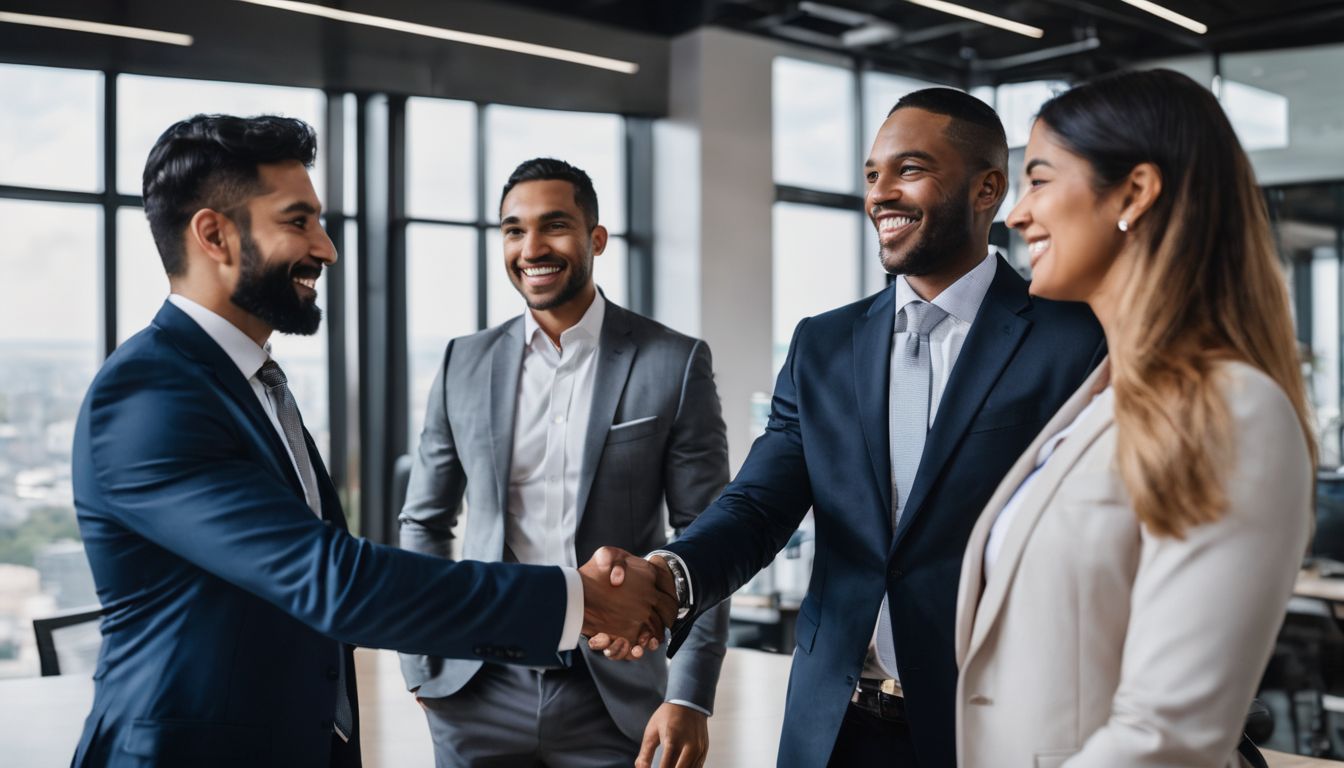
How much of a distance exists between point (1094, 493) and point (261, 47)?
6.85m

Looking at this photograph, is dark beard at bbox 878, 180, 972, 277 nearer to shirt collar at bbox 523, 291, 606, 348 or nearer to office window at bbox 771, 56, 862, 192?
shirt collar at bbox 523, 291, 606, 348

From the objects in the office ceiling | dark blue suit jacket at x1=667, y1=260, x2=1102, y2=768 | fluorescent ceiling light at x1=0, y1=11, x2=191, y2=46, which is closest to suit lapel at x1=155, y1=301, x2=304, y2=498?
dark blue suit jacket at x1=667, y1=260, x2=1102, y2=768

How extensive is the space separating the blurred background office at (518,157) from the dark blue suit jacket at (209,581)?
14.3ft

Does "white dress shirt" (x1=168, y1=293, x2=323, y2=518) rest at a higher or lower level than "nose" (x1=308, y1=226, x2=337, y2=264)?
lower

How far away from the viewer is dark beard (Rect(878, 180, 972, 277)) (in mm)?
1927

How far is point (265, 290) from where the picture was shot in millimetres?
1755

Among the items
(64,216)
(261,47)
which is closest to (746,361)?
(261,47)

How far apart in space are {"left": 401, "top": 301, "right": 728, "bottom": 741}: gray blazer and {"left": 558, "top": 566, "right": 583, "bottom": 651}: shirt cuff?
0.43 metres

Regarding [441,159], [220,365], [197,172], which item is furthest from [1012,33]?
[220,365]

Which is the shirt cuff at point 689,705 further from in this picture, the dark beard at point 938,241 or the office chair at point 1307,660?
the office chair at point 1307,660

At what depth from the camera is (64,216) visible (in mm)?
6840

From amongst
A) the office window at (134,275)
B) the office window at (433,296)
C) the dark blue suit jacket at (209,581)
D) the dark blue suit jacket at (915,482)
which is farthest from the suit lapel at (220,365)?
the office window at (433,296)

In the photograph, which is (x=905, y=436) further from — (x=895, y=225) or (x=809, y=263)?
(x=809, y=263)

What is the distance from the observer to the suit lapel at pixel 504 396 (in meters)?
2.37
